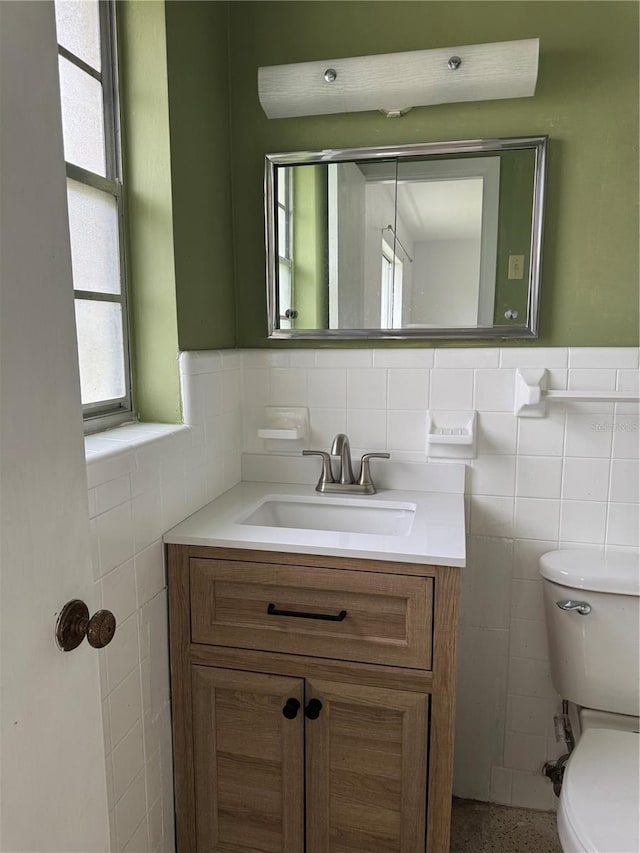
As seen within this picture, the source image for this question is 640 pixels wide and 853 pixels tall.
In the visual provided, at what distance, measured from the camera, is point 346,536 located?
4.40ft

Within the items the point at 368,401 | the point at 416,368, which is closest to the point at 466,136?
the point at 416,368

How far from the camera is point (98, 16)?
136 centimetres

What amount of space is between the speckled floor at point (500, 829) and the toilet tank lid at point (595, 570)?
73 centimetres

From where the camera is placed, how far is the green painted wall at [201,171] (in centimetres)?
144

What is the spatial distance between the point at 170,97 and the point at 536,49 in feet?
2.85

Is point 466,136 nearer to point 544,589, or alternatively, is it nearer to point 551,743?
point 544,589

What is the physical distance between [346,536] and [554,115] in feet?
3.89

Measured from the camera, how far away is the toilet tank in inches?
56.2

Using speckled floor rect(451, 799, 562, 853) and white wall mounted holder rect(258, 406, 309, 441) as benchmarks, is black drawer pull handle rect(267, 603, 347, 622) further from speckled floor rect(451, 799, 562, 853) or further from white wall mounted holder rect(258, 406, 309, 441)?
speckled floor rect(451, 799, 562, 853)

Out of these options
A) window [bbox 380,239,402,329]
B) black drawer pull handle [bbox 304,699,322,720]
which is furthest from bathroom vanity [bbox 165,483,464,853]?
window [bbox 380,239,402,329]

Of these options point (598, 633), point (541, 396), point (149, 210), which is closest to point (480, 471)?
point (541, 396)

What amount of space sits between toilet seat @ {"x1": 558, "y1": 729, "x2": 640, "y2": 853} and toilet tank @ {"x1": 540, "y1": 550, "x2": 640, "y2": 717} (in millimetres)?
102

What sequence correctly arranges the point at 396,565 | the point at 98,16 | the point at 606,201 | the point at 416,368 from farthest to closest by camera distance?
1. the point at 416,368
2. the point at 606,201
3. the point at 98,16
4. the point at 396,565

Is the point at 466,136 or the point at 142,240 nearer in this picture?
the point at 142,240
